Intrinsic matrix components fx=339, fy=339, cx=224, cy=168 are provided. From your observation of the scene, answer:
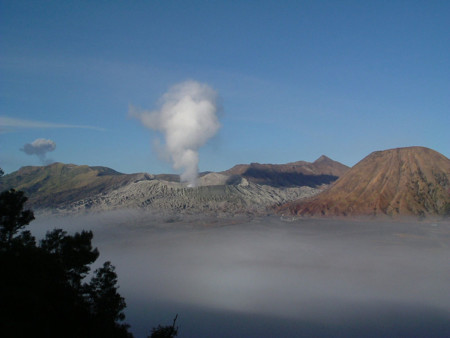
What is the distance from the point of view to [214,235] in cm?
13975

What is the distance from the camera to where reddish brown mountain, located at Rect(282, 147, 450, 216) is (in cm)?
14488

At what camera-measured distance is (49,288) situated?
13781 millimetres

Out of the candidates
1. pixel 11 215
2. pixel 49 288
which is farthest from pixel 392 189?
pixel 49 288

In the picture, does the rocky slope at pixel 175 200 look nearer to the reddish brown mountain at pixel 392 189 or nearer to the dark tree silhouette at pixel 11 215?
the reddish brown mountain at pixel 392 189

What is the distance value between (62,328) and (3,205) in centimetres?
745

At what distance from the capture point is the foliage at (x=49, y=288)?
11.5m

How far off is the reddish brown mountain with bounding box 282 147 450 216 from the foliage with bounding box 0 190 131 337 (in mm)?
147175

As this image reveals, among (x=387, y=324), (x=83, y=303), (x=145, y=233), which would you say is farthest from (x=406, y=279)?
(x=145, y=233)

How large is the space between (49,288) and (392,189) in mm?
164913

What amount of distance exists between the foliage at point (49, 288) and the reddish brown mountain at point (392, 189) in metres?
147

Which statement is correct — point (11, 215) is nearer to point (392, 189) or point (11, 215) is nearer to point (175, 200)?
point (175, 200)

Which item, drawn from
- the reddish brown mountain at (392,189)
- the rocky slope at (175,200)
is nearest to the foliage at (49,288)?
the reddish brown mountain at (392,189)

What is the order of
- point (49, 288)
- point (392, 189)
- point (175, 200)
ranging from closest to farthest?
1. point (49, 288)
2. point (392, 189)
3. point (175, 200)

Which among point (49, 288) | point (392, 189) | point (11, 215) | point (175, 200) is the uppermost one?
point (392, 189)
